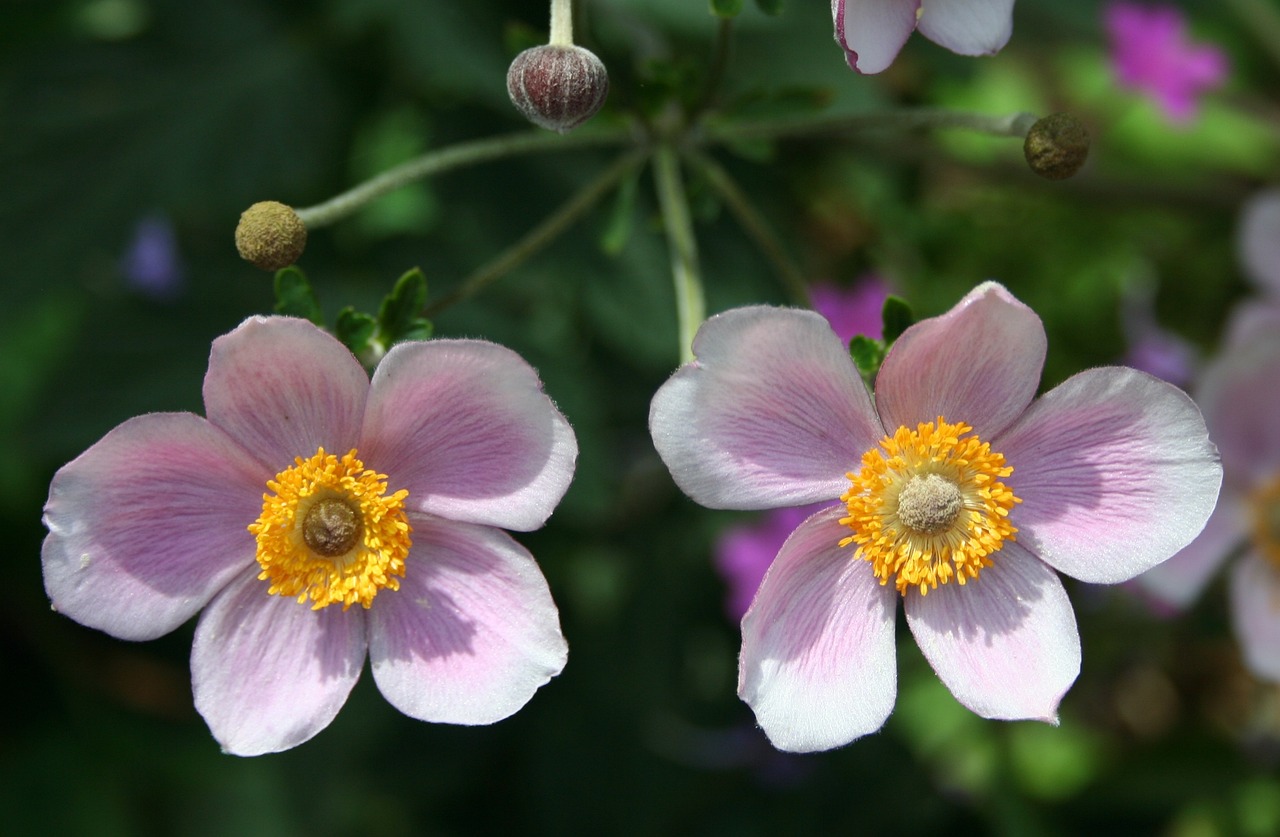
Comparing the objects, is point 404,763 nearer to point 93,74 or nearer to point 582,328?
point 582,328

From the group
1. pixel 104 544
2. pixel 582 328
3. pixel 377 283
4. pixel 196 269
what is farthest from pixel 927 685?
pixel 104 544

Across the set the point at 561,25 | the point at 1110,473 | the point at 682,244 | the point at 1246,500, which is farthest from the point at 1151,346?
the point at 561,25

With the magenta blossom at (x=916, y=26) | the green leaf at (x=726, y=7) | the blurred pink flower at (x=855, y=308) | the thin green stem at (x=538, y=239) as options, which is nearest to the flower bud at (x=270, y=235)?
the thin green stem at (x=538, y=239)

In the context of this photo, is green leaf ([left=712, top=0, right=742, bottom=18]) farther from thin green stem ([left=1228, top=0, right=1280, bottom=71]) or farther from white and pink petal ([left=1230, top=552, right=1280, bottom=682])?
thin green stem ([left=1228, top=0, right=1280, bottom=71])

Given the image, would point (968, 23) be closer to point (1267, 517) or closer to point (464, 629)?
point (464, 629)

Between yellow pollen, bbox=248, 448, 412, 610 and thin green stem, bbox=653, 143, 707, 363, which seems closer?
yellow pollen, bbox=248, 448, 412, 610

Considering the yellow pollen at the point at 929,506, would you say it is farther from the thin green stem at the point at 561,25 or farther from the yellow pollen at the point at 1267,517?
the yellow pollen at the point at 1267,517

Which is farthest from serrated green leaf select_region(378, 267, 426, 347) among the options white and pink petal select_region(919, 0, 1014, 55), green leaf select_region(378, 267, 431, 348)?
white and pink petal select_region(919, 0, 1014, 55)
